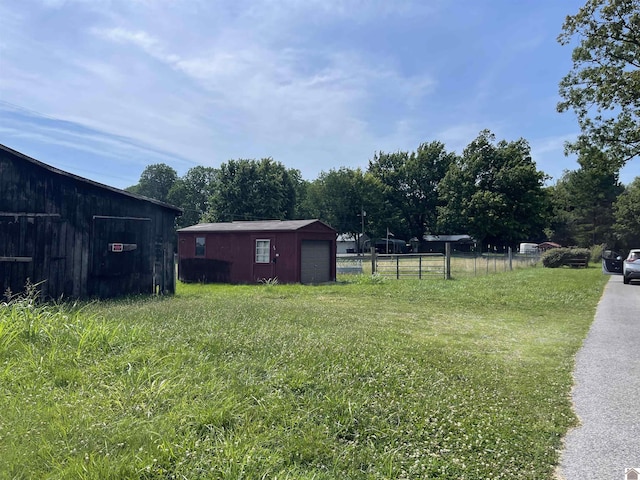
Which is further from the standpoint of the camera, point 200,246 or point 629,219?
point 629,219

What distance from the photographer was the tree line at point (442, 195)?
48.1 meters

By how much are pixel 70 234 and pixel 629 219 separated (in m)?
54.3

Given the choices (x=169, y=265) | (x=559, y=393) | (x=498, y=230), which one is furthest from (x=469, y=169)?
(x=559, y=393)

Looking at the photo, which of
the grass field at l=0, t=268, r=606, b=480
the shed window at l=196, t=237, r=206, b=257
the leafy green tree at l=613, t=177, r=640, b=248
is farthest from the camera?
the leafy green tree at l=613, t=177, r=640, b=248

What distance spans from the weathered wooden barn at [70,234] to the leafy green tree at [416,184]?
50948 mm

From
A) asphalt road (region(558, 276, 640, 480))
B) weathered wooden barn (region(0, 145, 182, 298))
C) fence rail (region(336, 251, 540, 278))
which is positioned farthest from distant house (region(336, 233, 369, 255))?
asphalt road (region(558, 276, 640, 480))

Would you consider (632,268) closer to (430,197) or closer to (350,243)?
(430,197)

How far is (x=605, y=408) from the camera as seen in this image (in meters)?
4.05

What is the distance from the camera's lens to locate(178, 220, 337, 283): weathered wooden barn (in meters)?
16.9

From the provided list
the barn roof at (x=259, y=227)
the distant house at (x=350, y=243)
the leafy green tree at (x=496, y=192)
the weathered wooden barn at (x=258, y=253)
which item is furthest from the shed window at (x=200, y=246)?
the distant house at (x=350, y=243)

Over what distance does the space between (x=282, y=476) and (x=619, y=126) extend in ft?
73.2

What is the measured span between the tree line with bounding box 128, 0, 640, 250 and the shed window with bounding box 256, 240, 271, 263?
15001mm

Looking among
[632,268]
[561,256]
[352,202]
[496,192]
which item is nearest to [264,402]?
[632,268]

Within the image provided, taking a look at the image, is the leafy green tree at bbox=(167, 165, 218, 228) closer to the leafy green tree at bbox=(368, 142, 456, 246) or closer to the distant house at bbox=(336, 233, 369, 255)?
the distant house at bbox=(336, 233, 369, 255)
